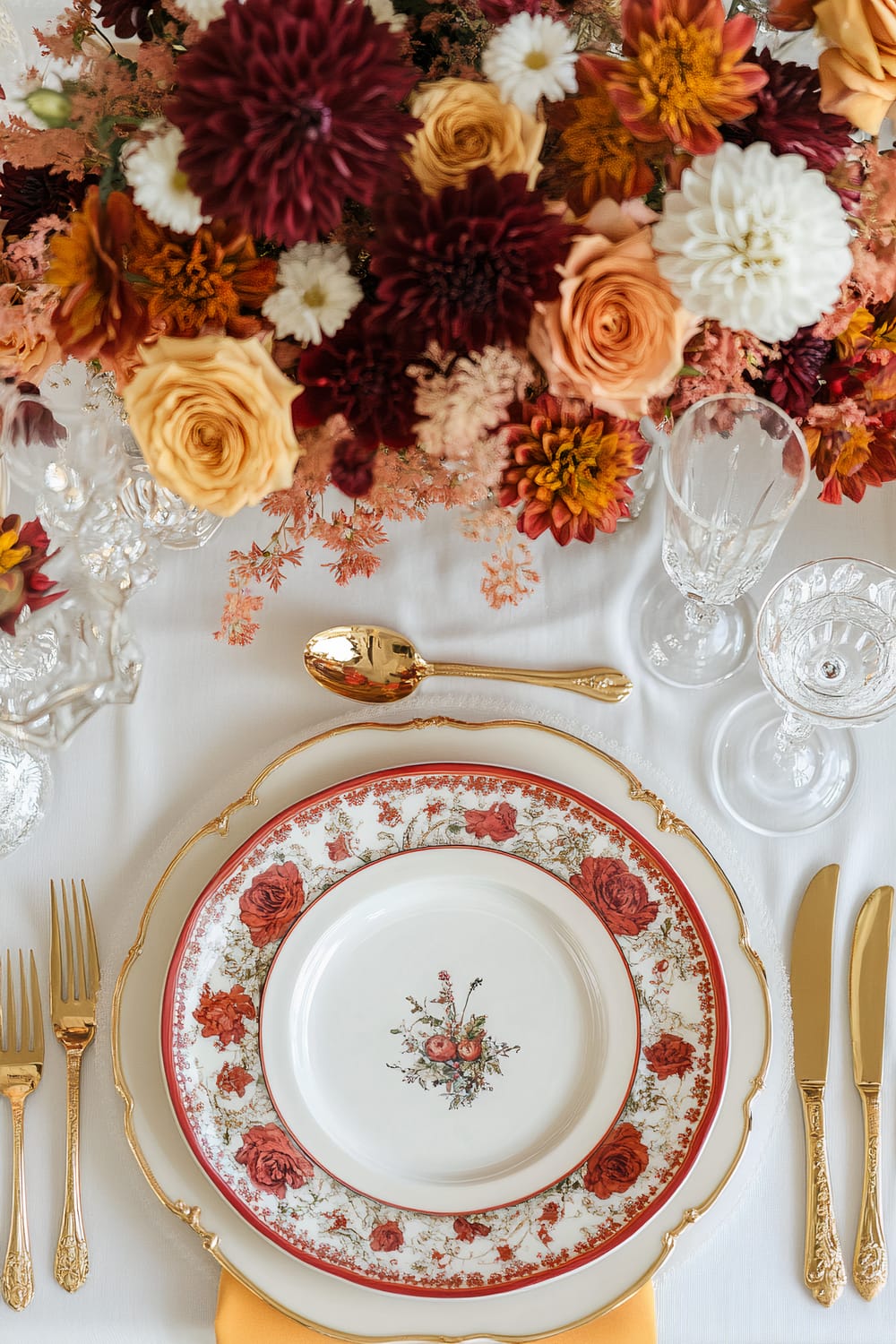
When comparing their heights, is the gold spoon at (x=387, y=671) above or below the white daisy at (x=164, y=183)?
below

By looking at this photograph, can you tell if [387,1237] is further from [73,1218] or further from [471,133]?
[471,133]

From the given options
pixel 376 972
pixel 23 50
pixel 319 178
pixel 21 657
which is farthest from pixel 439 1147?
pixel 23 50

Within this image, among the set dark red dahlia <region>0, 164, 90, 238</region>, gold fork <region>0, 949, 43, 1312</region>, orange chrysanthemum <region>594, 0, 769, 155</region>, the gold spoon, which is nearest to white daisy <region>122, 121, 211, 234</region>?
dark red dahlia <region>0, 164, 90, 238</region>

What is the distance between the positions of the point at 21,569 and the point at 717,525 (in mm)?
566

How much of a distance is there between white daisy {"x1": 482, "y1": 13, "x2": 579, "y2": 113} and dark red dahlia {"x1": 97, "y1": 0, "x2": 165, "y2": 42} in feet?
0.68

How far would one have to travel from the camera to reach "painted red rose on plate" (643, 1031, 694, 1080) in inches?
32.8

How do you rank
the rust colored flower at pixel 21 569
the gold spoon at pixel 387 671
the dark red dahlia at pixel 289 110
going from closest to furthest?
the dark red dahlia at pixel 289 110
the rust colored flower at pixel 21 569
the gold spoon at pixel 387 671

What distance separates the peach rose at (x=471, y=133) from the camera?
516mm

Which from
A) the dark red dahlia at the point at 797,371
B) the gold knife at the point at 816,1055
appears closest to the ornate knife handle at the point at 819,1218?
the gold knife at the point at 816,1055

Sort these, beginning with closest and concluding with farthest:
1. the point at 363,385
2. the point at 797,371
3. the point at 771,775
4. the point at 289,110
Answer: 1. the point at 289,110
2. the point at 363,385
3. the point at 797,371
4. the point at 771,775

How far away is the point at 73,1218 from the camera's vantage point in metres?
0.85

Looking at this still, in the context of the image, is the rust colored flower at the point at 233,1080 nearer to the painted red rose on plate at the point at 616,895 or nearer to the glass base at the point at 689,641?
the painted red rose on plate at the point at 616,895

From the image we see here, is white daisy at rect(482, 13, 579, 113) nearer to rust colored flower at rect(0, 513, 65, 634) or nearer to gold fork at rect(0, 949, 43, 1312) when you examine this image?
rust colored flower at rect(0, 513, 65, 634)

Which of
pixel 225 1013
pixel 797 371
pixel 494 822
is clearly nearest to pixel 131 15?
pixel 797 371
